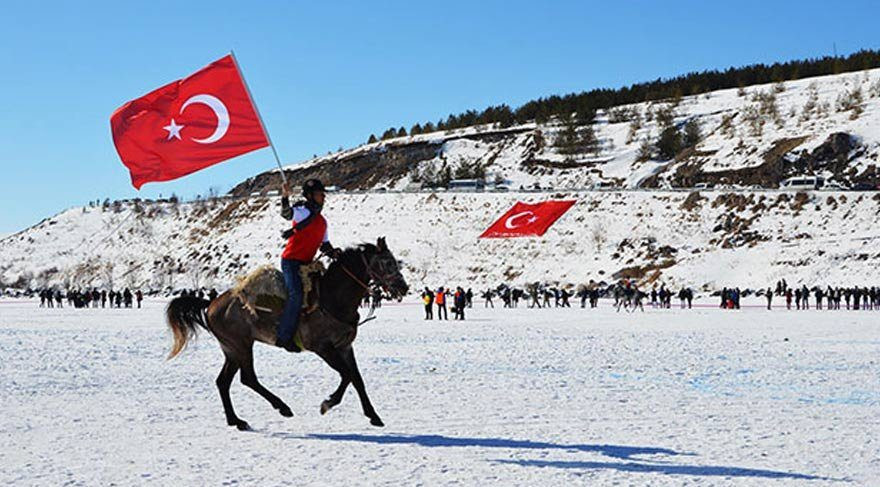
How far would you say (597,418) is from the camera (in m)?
10.2

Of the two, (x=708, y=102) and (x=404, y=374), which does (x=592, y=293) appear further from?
(x=708, y=102)

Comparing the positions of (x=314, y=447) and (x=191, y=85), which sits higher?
A: (x=191, y=85)

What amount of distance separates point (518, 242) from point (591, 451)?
81.8 meters

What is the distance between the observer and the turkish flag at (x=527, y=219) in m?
91.7

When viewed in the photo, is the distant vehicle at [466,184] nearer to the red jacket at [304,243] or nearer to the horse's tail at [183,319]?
the horse's tail at [183,319]

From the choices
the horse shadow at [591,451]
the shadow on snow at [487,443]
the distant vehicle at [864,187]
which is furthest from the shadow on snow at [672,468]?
the distant vehicle at [864,187]

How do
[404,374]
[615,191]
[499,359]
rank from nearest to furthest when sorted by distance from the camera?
[404,374] < [499,359] < [615,191]

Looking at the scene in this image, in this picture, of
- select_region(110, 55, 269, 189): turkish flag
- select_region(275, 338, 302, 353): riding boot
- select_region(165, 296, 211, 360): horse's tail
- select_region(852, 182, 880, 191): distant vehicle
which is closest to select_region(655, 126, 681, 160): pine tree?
select_region(852, 182, 880, 191): distant vehicle

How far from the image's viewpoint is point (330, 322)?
371 inches

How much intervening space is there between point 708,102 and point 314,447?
14533cm

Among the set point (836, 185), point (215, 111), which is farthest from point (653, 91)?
point (215, 111)

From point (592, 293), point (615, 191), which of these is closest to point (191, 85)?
point (592, 293)

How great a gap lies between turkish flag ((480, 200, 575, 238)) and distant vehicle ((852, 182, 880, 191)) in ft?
88.6

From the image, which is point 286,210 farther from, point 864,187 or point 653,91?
point 653,91
